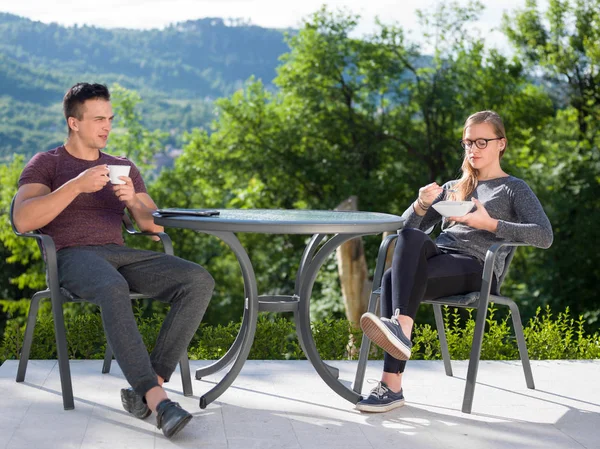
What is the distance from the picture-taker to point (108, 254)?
323 cm

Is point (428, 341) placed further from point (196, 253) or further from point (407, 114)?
point (196, 253)

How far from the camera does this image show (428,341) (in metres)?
4.49

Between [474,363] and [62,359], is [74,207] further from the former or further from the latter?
[474,363]

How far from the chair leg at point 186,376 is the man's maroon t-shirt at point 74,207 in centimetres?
55

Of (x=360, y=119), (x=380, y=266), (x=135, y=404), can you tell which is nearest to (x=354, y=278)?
(x=380, y=266)

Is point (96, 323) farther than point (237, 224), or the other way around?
point (96, 323)

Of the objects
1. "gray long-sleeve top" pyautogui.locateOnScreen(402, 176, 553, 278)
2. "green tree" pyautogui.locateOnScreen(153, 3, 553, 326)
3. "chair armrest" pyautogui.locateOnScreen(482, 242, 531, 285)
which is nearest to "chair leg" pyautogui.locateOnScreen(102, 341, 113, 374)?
"gray long-sleeve top" pyautogui.locateOnScreen(402, 176, 553, 278)

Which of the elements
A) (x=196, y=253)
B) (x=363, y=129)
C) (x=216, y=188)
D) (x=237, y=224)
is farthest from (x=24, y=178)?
(x=196, y=253)

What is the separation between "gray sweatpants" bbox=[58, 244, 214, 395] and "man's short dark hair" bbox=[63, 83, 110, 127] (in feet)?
1.73

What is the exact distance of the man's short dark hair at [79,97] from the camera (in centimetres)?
327

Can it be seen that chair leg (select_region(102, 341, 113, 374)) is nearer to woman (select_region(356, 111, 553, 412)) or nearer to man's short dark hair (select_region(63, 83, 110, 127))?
man's short dark hair (select_region(63, 83, 110, 127))

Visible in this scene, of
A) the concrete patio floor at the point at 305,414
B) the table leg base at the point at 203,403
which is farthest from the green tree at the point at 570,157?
the table leg base at the point at 203,403

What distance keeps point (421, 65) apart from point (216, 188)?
507 cm

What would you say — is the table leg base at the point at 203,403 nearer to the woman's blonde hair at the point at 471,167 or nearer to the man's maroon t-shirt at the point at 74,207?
the man's maroon t-shirt at the point at 74,207
